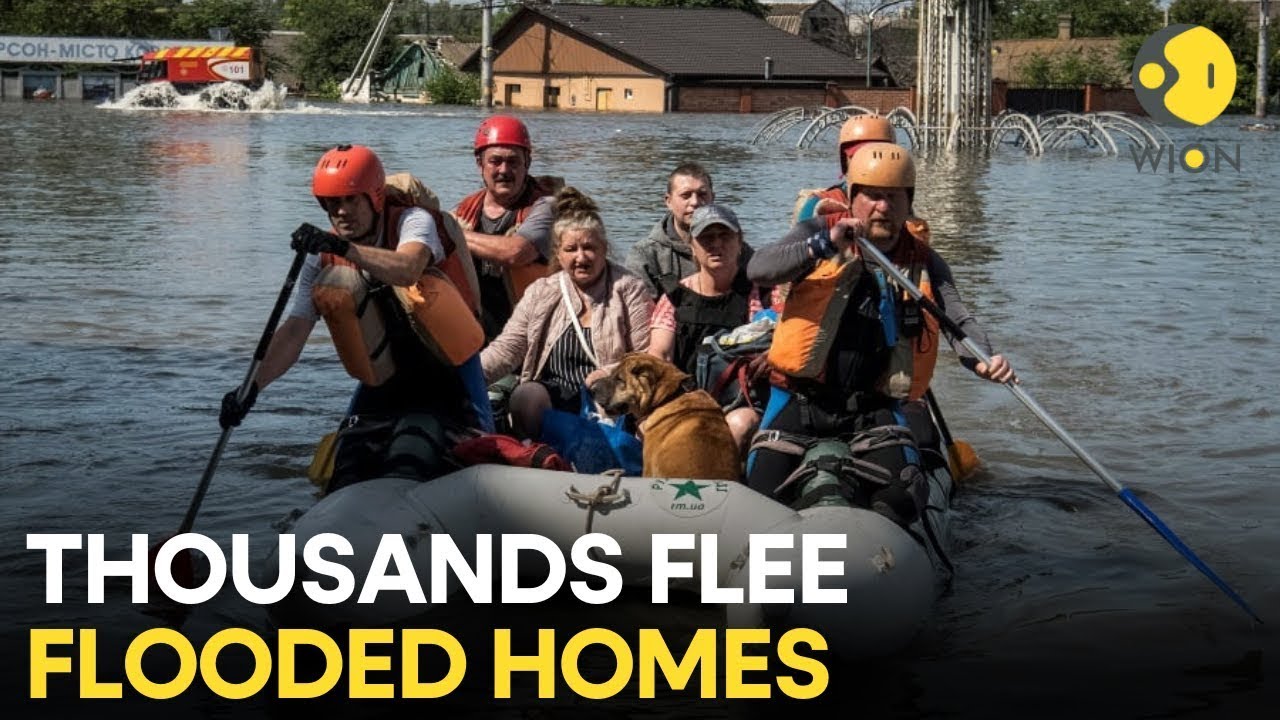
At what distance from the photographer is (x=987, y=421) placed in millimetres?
10406

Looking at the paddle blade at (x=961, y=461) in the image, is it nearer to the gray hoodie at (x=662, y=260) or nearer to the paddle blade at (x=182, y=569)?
the gray hoodie at (x=662, y=260)

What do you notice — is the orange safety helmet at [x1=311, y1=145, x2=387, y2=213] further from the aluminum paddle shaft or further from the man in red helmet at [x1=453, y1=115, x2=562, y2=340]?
the man in red helmet at [x1=453, y1=115, x2=562, y2=340]

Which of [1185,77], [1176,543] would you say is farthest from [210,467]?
[1185,77]

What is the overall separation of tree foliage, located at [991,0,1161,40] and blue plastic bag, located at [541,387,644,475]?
82702 mm

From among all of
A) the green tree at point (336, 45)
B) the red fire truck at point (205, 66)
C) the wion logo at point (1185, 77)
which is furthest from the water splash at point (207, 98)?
the wion logo at point (1185, 77)

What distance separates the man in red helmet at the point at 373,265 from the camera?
20.6 ft

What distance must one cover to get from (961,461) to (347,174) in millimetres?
3617

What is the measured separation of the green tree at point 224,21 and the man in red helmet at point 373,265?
78.3 metres

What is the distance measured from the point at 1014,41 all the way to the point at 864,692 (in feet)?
274

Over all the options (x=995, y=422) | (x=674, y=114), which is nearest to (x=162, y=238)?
(x=995, y=422)

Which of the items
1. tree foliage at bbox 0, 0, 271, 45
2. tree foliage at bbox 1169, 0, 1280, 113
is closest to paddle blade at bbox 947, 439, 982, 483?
tree foliage at bbox 1169, 0, 1280, 113

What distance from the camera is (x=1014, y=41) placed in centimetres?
8581

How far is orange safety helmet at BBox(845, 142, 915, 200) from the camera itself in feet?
20.1

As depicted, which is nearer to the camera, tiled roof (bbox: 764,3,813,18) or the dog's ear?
the dog's ear
